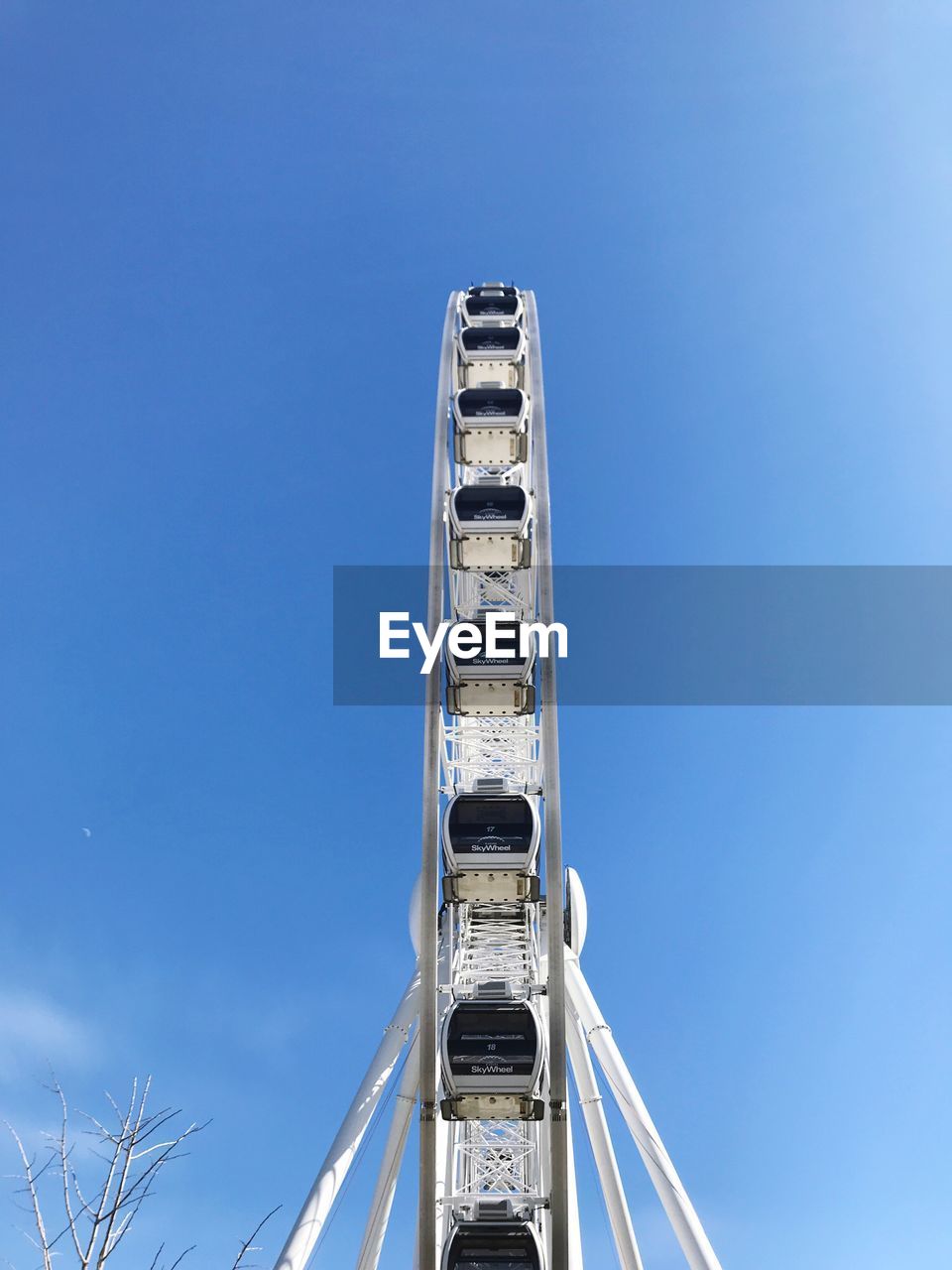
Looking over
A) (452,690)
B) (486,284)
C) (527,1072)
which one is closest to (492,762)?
(452,690)

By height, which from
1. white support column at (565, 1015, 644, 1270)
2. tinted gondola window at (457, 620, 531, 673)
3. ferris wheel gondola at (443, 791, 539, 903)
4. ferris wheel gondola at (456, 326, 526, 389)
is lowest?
white support column at (565, 1015, 644, 1270)

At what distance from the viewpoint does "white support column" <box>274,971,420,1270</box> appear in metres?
12.9

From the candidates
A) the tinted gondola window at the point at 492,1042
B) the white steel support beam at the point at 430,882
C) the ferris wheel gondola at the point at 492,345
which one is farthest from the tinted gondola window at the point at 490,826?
the ferris wheel gondola at the point at 492,345

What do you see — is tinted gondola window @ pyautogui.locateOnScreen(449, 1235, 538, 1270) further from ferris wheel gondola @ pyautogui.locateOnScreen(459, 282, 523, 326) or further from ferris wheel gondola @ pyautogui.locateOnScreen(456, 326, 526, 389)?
ferris wheel gondola @ pyautogui.locateOnScreen(459, 282, 523, 326)

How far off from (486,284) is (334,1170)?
17.5m

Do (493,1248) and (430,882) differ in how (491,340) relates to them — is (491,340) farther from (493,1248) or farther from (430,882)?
(493,1248)

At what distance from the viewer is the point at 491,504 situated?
19.8 metres

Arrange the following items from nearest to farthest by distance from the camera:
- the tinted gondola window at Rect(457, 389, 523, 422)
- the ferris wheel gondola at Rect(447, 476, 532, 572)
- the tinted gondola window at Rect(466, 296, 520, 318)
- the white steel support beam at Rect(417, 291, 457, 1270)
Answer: the white steel support beam at Rect(417, 291, 457, 1270) < the ferris wheel gondola at Rect(447, 476, 532, 572) < the tinted gondola window at Rect(457, 389, 523, 422) < the tinted gondola window at Rect(466, 296, 520, 318)

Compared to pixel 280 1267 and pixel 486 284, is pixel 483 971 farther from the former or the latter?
pixel 486 284

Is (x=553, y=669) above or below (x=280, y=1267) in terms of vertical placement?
above

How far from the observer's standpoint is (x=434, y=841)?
574 inches

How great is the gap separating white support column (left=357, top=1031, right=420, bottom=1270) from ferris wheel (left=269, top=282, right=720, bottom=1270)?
0.02m

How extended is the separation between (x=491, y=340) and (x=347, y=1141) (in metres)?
14.8

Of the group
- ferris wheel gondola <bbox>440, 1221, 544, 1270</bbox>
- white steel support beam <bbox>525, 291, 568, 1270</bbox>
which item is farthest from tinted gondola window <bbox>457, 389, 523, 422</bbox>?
ferris wheel gondola <bbox>440, 1221, 544, 1270</bbox>
